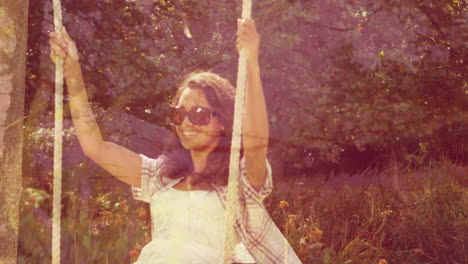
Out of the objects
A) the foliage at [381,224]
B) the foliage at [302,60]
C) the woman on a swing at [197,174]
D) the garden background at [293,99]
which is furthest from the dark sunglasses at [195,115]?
the foliage at [302,60]

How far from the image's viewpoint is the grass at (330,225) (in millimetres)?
4098

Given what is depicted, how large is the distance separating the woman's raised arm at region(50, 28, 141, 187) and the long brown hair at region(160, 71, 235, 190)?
140 millimetres

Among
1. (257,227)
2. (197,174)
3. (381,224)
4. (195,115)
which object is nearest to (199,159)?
(197,174)

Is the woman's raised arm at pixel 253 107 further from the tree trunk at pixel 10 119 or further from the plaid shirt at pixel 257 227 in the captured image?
the tree trunk at pixel 10 119

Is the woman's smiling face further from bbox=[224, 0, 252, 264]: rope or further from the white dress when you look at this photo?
bbox=[224, 0, 252, 264]: rope

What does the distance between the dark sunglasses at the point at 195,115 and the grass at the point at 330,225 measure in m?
1.52

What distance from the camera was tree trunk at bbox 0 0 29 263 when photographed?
2.67 m

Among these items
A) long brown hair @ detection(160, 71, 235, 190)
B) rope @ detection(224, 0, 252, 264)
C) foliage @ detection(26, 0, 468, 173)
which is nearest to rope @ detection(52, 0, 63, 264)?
long brown hair @ detection(160, 71, 235, 190)

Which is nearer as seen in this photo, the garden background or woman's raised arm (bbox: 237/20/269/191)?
woman's raised arm (bbox: 237/20/269/191)

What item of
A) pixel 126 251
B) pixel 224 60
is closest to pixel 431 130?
pixel 224 60

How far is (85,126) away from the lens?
2430 millimetres

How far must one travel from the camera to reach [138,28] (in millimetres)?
4840

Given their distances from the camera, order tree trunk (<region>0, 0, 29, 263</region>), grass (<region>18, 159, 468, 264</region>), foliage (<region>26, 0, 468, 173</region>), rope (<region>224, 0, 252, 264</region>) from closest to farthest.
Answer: rope (<region>224, 0, 252, 264</region>)
tree trunk (<region>0, 0, 29, 263</region>)
grass (<region>18, 159, 468, 264</region>)
foliage (<region>26, 0, 468, 173</region>)

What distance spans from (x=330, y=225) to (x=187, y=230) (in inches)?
125
